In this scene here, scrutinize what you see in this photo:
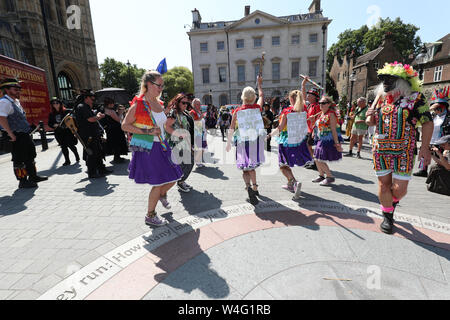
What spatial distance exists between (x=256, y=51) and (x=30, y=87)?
31.0 metres

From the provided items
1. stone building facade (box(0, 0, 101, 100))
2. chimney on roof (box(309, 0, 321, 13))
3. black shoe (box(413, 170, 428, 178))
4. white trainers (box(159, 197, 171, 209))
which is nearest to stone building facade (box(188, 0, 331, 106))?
chimney on roof (box(309, 0, 321, 13))

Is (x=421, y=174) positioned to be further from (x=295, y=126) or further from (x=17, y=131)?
(x=17, y=131)

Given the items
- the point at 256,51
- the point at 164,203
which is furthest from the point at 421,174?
the point at 256,51

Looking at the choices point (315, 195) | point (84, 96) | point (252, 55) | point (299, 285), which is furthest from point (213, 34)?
point (299, 285)

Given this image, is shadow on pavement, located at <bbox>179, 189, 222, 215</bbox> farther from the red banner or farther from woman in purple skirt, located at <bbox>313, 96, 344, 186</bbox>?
the red banner

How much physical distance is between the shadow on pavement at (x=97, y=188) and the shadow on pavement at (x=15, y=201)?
2.89ft

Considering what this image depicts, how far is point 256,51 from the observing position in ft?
117

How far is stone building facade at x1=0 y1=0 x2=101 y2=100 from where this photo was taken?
24672mm

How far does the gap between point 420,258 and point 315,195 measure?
2.06 m

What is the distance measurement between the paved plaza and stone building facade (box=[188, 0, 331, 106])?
3385 cm

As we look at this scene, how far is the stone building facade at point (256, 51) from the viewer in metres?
34.5

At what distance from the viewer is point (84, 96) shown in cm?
571

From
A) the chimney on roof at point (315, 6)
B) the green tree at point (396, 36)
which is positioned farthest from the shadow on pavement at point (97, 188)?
the green tree at point (396, 36)
